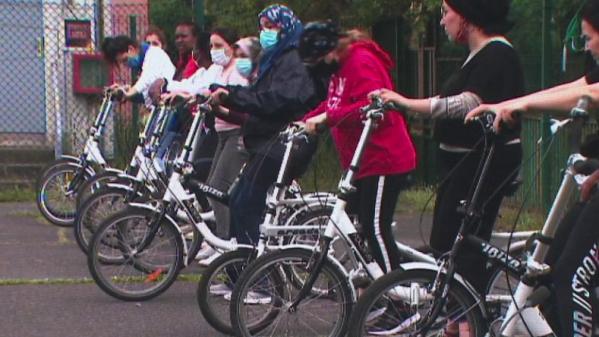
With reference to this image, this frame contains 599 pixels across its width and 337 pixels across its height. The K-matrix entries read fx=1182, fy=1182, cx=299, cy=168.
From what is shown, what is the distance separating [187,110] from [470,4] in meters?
3.73

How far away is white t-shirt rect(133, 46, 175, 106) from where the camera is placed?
31.2 ft

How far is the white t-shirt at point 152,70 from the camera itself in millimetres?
9520

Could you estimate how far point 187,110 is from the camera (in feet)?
28.9

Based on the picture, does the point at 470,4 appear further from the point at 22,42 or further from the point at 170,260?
the point at 22,42

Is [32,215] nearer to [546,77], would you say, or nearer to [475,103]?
[546,77]

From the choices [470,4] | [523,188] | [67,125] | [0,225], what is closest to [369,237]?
[470,4]

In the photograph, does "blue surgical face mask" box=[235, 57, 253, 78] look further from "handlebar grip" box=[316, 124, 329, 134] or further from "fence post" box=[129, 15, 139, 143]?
"fence post" box=[129, 15, 139, 143]

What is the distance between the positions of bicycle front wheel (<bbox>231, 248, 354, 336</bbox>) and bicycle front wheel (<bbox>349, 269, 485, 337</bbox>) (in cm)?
63

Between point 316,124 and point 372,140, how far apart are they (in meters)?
0.31

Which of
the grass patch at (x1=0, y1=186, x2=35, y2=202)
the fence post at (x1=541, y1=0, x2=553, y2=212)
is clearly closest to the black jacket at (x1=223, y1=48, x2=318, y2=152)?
the fence post at (x1=541, y1=0, x2=553, y2=212)

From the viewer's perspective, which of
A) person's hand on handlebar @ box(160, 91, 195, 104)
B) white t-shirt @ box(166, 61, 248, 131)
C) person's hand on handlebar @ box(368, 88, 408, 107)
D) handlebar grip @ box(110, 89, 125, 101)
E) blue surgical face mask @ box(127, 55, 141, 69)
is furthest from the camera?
blue surgical face mask @ box(127, 55, 141, 69)

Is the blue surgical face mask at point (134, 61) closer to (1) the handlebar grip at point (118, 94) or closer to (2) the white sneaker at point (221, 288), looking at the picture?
(1) the handlebar grip at point (118, 94)

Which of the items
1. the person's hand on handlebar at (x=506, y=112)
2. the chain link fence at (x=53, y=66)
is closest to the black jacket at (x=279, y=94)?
the person's hand on handlebar at (x=506, y=112)

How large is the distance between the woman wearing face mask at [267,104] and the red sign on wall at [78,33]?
6219mm
